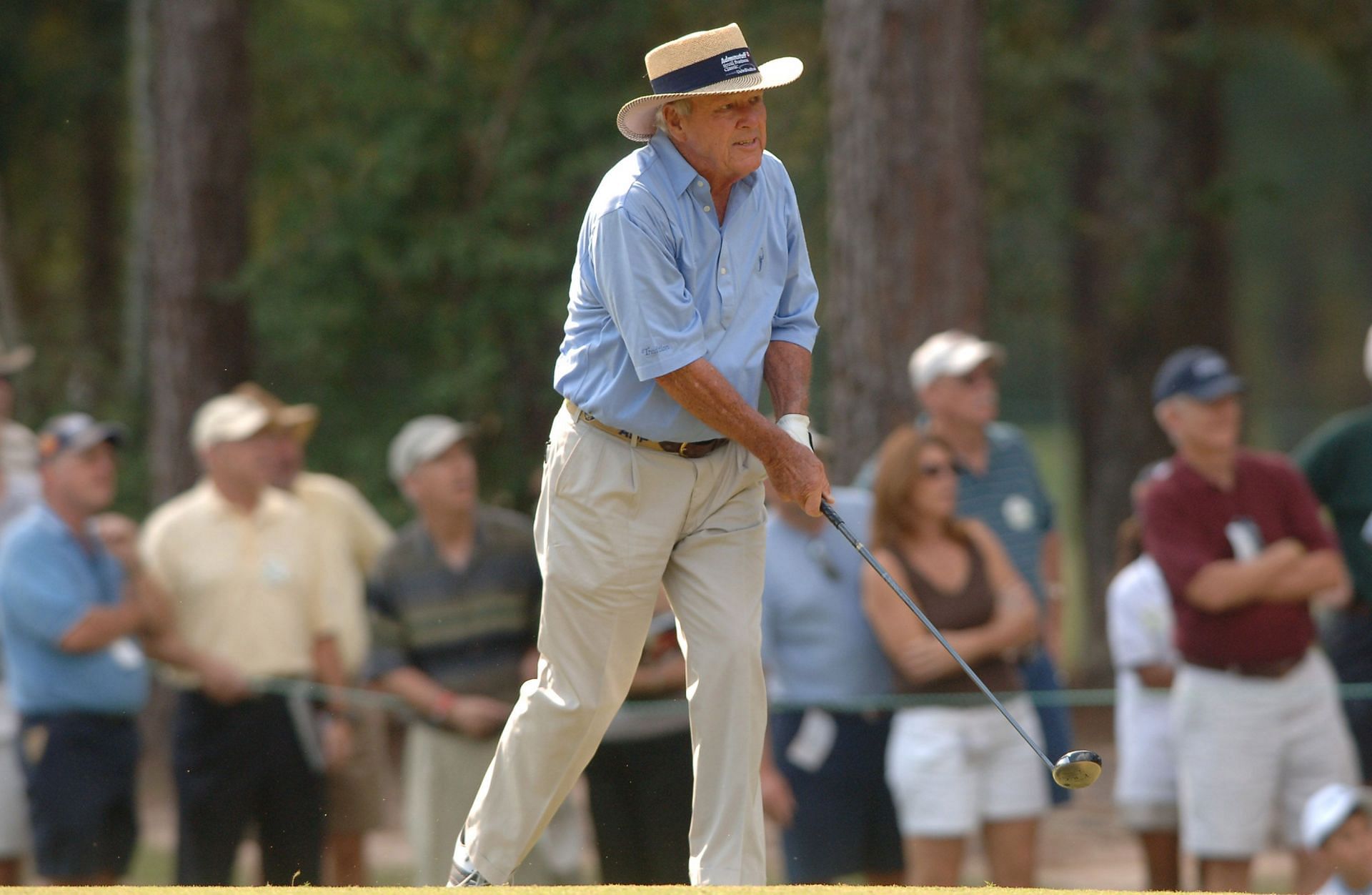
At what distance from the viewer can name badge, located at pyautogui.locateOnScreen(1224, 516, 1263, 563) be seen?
21.9 feet

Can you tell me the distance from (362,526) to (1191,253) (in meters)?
9.09

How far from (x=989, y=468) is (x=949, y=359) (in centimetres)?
46

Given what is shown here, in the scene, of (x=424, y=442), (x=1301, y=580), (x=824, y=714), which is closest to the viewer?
(x=1301, y=580)

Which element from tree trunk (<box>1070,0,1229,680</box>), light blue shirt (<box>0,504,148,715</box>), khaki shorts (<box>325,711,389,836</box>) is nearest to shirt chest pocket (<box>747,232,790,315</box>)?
light blue shirt (<box>0,504,148,715</box>)

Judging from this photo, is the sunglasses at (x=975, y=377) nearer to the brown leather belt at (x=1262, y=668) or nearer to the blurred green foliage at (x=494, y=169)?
the brown leather belt at (x=1262, y=668)

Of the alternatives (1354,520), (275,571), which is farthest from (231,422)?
(1354,520)

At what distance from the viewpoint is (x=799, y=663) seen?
688cm

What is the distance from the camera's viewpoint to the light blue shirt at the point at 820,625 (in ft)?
22.5

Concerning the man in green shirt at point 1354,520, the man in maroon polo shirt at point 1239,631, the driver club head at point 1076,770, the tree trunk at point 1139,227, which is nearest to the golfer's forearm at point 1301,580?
the man in maroon polo shirt at point 1239,631

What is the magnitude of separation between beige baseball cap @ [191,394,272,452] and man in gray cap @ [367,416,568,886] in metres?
0.86

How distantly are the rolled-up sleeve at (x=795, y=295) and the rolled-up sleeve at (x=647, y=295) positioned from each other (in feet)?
1.40

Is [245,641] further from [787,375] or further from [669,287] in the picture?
[669,287]

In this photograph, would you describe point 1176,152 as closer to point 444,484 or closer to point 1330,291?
point 444,484

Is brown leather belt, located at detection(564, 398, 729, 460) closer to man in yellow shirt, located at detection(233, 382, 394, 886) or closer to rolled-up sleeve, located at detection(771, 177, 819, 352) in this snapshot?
rolled-up sleeve, located at detection(771, 177, 819, 352)
